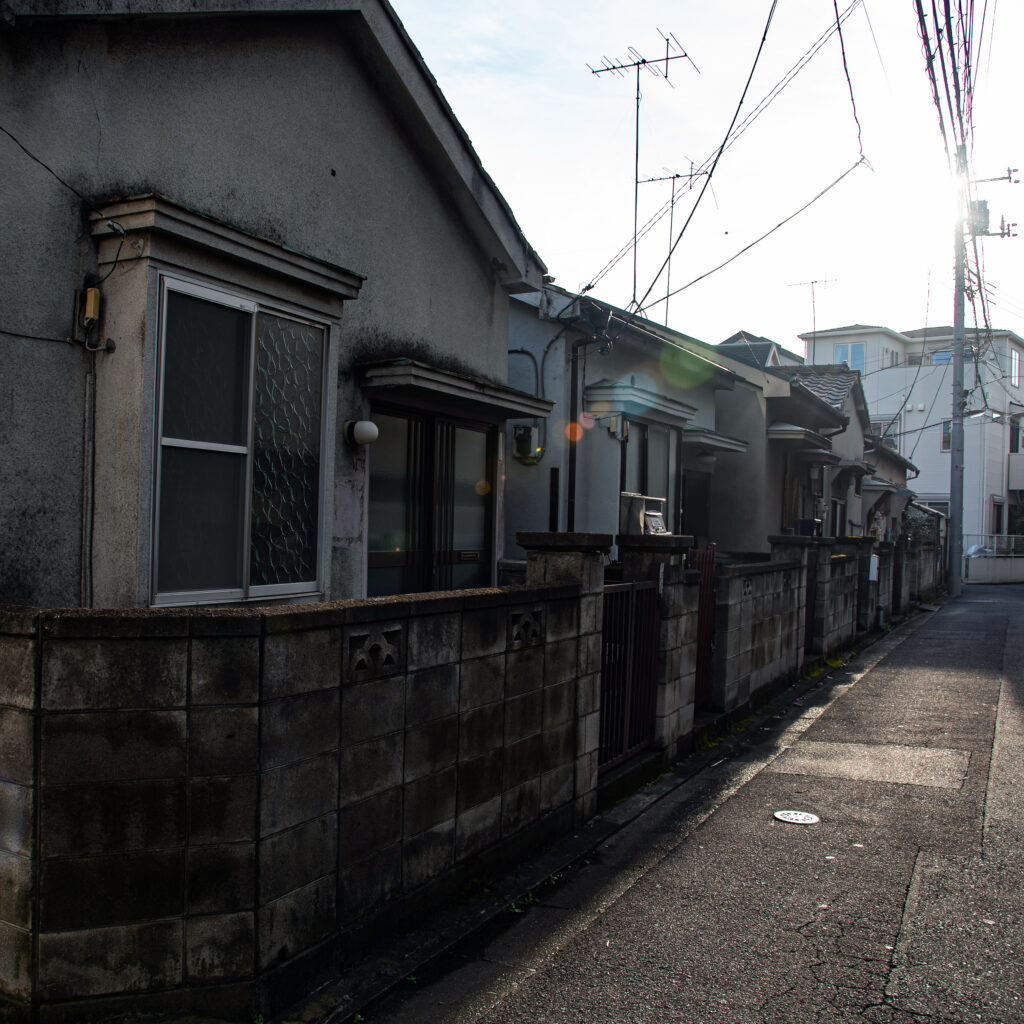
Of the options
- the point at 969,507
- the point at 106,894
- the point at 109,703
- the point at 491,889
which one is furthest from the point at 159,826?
the point at 969,507

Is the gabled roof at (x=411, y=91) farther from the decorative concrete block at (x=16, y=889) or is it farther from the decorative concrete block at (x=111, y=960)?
the decorative concrete block at (x=111, y=960)

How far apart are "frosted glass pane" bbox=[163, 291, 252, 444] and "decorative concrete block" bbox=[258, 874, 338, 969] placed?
2807 mm

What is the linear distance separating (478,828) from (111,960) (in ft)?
6.59

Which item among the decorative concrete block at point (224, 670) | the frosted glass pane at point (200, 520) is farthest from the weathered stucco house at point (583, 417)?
the decorative concrete block at point (224, 670)

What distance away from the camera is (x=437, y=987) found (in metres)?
3.92

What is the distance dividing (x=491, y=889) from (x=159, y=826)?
2.14 metres

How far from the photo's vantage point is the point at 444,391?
25.1 ft

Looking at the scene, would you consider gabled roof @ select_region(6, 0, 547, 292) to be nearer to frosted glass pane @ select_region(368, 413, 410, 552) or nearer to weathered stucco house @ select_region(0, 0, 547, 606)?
weathered stucco house @ select_region(0, 0, 547, 606)

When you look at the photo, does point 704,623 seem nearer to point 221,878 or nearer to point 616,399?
point 616,399

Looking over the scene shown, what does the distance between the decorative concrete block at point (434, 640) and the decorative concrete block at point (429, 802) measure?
0.55m

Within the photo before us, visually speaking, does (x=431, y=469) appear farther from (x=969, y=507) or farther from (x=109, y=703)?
(x=969, y=507)

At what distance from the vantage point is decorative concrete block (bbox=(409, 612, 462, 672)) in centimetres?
429

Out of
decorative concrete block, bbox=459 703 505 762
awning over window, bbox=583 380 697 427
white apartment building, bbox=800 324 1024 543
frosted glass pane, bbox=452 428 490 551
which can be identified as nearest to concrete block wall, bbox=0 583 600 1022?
Result: decorative concrete block, bbox=459 703 505 762

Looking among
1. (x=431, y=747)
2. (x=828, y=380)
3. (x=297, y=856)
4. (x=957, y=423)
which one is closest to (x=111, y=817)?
(x=297, y=856)
